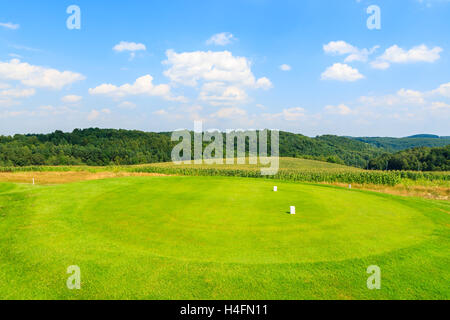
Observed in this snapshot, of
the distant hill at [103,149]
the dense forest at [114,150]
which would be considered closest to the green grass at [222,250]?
the dense forest at [114,150]

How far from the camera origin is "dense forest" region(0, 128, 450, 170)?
316 ft

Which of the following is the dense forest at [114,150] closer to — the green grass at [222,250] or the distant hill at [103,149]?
the distant hill at [103,149]

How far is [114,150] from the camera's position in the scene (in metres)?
119

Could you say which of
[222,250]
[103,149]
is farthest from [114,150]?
[222,250]

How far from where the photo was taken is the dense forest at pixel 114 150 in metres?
96.5

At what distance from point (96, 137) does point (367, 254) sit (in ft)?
512

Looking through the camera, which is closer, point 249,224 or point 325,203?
point 249,224

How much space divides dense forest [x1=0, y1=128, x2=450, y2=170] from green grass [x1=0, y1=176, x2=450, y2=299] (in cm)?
9461

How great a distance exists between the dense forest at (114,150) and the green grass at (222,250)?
310ft

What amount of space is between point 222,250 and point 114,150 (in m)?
120

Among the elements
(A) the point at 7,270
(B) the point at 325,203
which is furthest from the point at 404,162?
(A) the point at 7,270

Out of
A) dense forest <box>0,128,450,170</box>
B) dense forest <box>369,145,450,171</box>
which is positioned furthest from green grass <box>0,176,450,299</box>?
dense forest <box>0,128,450,170</box>

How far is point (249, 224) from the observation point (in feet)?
45.7
